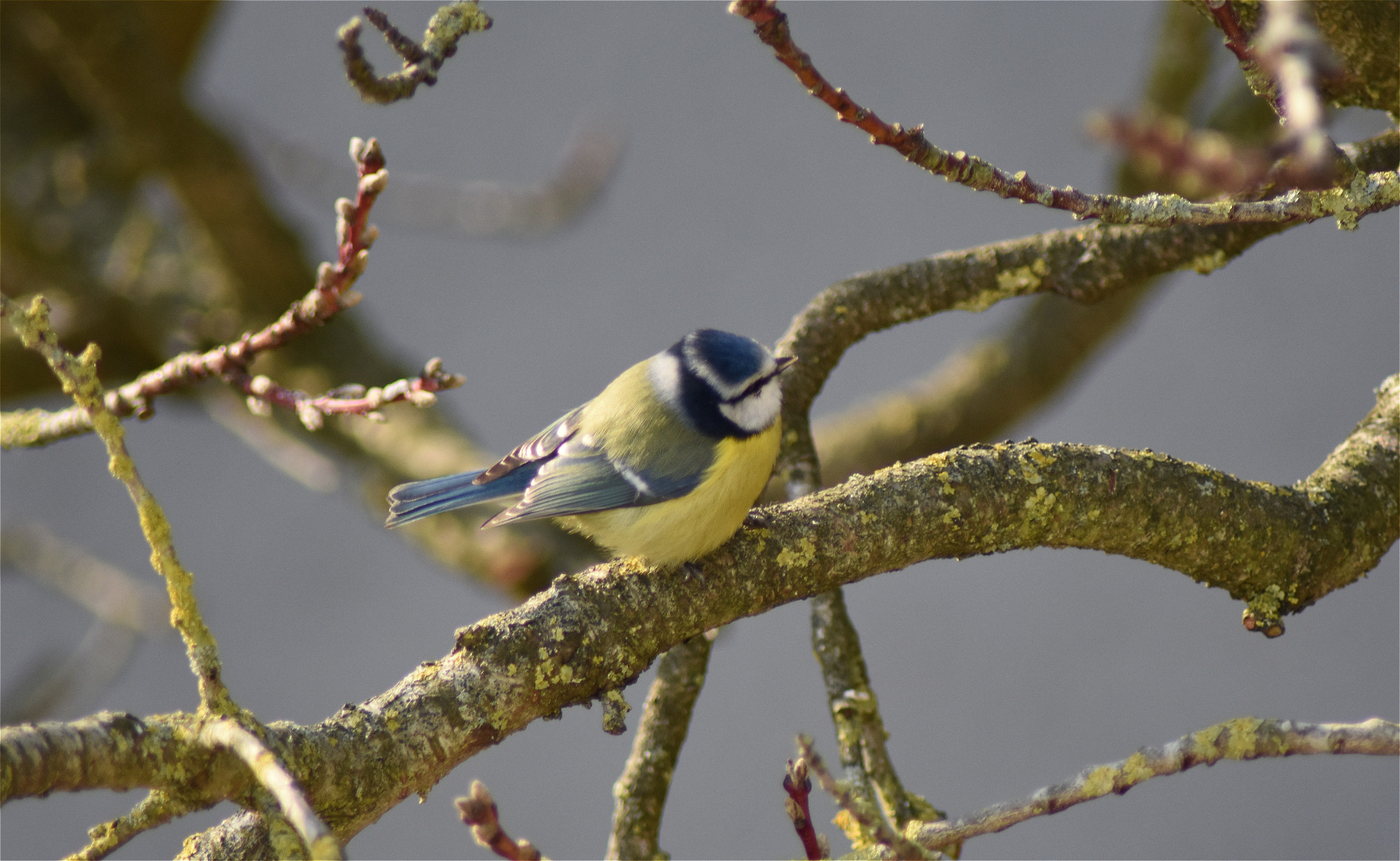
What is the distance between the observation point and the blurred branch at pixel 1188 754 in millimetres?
659

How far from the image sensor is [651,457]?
3.74 ft

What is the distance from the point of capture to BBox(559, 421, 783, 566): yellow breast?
0.97 meters

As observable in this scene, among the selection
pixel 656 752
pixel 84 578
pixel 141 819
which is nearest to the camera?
pixel 141 819

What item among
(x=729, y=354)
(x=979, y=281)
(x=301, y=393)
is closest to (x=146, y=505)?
(x=301, y=393)

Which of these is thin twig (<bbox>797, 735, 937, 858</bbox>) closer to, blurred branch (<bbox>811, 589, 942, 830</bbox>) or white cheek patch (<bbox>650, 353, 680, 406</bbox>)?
blurred branch (<bbox>811, 589, 942, 830</bbox>)

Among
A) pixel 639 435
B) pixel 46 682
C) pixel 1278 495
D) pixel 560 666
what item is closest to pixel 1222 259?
pixel 1278 495

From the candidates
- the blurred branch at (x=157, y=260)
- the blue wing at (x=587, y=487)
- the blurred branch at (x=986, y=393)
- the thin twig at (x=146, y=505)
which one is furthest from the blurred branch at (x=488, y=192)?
the thin twig at (x=146, y=505)

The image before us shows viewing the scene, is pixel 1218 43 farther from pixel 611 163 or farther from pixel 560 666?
pixel 560 666

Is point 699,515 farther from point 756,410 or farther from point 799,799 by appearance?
point 799,799

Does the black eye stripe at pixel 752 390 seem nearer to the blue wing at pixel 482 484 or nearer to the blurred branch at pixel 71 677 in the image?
the blue wing at pixel 482 484

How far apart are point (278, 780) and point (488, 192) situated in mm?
1953

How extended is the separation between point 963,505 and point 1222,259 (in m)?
0.50

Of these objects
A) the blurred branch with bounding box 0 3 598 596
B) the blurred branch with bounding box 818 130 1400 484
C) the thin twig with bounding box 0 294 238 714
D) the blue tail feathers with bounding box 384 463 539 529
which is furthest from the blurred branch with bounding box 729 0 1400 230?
the blurred branch with bounding box 0 3 598 596

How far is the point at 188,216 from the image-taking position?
2.03 metres
